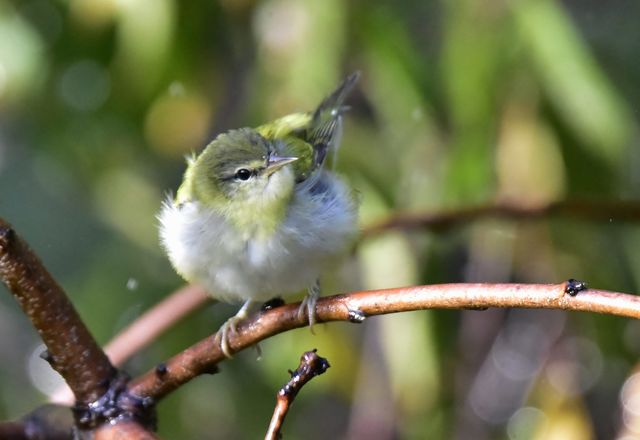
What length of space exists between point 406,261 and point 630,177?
0.85 meters

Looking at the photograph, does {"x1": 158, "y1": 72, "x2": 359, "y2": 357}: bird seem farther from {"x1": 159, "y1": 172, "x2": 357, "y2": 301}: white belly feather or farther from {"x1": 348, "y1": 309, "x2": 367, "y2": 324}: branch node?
{"x1": 348, "y1": 309, "x2": 367, "y2": 324}: branch node

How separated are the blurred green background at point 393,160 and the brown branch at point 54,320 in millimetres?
1049

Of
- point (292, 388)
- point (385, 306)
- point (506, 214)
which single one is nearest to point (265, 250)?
point (506, 214)

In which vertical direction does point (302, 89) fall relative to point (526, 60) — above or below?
below

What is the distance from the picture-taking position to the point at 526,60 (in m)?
2.77

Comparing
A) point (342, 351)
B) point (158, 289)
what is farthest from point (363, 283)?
point (158, 289)

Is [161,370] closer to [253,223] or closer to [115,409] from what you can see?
[115,409]

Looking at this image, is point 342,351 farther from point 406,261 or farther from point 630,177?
point 630,177

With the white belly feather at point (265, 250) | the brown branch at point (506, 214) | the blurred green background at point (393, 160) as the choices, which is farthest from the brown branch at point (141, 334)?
the blurred green background at point (393, 160)

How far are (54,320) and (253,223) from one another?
1.95 ft

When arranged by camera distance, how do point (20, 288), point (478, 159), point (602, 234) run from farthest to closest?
point (602, 234) → point (478, 159) → point (20, 288)

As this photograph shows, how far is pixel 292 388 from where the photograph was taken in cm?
115

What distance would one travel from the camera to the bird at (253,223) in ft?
6.72

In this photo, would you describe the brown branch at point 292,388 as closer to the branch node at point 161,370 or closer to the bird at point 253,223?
the branch node at point 161,370
